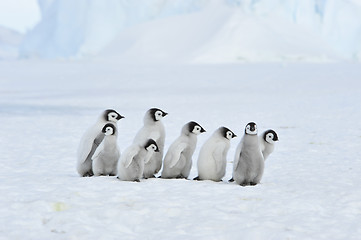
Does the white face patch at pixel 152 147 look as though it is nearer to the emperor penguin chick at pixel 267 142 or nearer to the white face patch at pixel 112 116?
the white face patch at pixel 112 116

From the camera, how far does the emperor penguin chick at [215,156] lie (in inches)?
148

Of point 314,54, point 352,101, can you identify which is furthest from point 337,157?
point 314,54

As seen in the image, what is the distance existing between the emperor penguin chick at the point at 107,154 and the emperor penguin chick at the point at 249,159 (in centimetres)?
88

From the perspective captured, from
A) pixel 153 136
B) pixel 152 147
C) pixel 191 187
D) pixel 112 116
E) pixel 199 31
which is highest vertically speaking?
pixel 199 31

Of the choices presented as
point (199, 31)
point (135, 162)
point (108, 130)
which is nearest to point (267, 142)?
point (135, 162)

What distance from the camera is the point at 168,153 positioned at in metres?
3.91

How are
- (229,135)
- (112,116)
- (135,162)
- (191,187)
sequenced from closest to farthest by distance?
1. (191,187)
2. (135,162)
3. (229,135)
4. (112,116)

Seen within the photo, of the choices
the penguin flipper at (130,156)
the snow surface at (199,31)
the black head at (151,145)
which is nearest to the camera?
the penguin flipper at (130,156)

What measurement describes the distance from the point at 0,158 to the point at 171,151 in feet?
6.92

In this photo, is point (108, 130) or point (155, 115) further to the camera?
point (155, 115)

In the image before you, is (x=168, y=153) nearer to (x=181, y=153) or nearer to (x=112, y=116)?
(x=181, y=153)

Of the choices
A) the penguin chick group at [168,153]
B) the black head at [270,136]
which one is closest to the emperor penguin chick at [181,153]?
the penguin chick group at [168,153]

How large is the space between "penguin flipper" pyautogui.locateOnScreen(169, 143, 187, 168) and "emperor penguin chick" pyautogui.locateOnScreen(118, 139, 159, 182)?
16 centimetres

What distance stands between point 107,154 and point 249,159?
1013 mm
